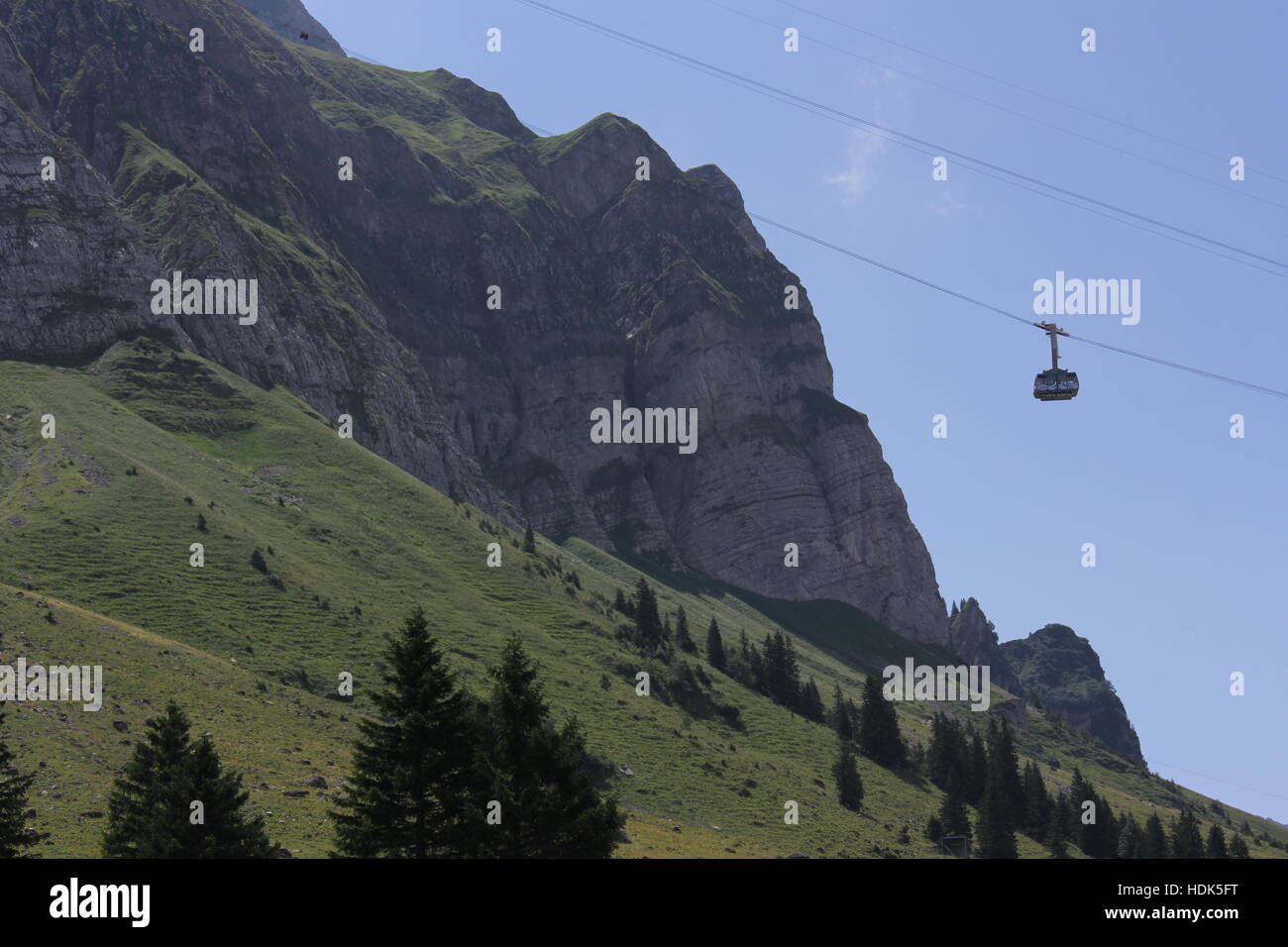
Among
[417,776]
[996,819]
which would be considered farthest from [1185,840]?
[417,776]

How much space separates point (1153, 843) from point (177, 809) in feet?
459

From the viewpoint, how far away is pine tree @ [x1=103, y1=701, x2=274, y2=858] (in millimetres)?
43062

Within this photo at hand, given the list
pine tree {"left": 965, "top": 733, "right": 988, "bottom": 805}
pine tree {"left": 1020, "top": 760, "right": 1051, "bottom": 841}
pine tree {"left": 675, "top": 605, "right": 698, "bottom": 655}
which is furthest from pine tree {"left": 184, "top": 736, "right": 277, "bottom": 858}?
pine tree {"left": 675, "top": 605, "right": 698, "bottom": 655}

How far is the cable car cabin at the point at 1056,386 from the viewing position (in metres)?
73.1

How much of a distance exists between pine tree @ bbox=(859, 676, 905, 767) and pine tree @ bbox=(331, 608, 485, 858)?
131 meters

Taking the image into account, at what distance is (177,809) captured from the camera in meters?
43.8

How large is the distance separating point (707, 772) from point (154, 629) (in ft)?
187

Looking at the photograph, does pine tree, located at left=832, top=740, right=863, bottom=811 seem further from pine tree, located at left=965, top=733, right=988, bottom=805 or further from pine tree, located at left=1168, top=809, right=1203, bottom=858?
pine tree, located at left=1168, top=809, right=1203, bottom=858

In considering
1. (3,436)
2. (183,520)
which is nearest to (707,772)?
(183,520)

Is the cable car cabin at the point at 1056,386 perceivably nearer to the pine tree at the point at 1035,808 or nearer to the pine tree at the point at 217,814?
the pine tree at the point at 217,814

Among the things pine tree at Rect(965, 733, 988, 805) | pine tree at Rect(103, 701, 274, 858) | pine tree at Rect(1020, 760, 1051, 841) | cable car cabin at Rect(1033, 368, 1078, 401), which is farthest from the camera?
pine tree at Rect(965, 733, 988, 805)

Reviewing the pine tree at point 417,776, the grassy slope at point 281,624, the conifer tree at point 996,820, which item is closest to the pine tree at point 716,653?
the grassy slope at point 281,624

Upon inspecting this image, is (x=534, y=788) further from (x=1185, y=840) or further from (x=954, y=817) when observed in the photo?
(x=1185, y=840)
